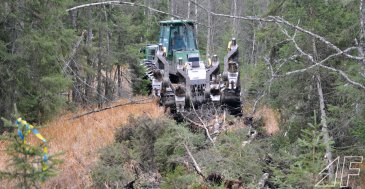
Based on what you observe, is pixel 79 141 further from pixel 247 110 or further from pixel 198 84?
pixel 247 110

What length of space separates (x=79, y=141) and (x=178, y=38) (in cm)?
657

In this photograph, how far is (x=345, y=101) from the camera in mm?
8727

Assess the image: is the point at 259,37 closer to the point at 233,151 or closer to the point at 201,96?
the point at 201,96

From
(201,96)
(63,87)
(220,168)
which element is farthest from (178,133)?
(63,87)

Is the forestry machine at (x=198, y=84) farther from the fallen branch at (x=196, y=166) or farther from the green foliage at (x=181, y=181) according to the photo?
the green foliage at (x=181, y=181)

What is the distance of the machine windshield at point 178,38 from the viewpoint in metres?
15.2

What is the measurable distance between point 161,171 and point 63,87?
5841 mm

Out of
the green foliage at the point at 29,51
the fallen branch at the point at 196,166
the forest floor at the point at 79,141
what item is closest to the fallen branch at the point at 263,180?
the fallen branch at the point at 196,166

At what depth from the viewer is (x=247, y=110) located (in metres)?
13.4

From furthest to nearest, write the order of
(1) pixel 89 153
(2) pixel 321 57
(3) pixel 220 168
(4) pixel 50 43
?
(4) pixel 50 43
(2) pixel 321 57
(1) pixel 89 153
(3) pixel 220 168

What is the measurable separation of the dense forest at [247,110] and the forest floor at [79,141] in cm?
16

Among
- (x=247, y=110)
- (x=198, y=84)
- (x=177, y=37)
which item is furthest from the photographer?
(x=177, y=37)

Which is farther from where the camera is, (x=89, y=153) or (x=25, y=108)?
(x=25, y=108)

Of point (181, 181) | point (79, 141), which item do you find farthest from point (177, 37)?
point (181, 181)
